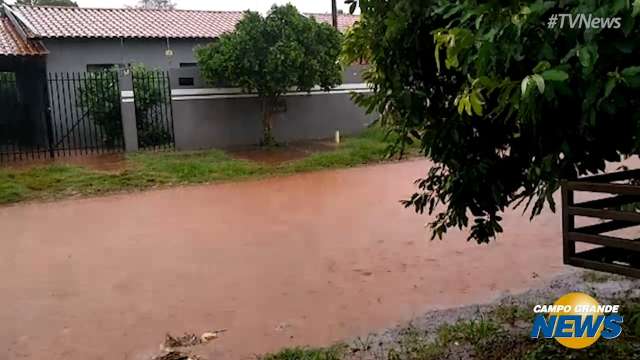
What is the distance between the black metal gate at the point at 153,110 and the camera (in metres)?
13.9

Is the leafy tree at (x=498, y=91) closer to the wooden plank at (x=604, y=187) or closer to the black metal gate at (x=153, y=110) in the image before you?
the wooden plank at (x=604, y=187)

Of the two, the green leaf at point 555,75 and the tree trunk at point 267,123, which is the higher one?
the green leaf at point 555,75

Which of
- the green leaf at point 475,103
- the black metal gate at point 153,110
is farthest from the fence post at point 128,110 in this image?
the green leaf at point 475,103

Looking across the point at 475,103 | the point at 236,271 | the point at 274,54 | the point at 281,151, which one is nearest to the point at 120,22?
the point at 281,151

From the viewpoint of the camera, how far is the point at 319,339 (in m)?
4.23

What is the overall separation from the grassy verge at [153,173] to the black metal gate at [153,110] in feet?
4.18

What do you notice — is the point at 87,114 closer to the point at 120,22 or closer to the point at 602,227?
the point at 120,22

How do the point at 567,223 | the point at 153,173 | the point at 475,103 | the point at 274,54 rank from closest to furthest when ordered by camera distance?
the point at 475,103 < the point at 567,223 < the point at 153,173 < the point at 274,54

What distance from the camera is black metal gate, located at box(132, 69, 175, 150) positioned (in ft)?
45.4

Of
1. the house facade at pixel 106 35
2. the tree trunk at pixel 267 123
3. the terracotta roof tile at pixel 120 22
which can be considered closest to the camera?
the tree trunk at pixel 267 123

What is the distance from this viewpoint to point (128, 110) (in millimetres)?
13359

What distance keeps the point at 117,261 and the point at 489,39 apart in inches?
205

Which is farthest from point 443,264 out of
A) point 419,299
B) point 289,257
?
point 289,257

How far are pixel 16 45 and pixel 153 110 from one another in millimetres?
3768
